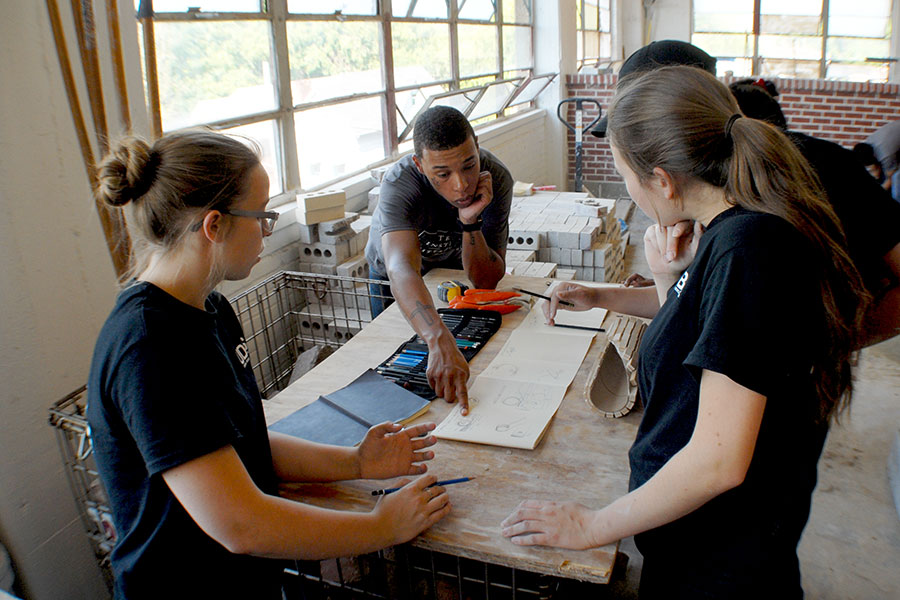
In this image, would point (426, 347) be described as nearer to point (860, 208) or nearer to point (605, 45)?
point (860, 208)

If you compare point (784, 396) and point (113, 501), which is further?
point (113, 501)

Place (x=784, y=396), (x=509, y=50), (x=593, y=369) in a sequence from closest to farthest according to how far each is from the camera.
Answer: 1. (x=784, y=396)
2. (x=593, y=369)
3. (x=509, y=50)

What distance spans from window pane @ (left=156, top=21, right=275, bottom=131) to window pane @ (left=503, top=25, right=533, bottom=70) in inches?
163

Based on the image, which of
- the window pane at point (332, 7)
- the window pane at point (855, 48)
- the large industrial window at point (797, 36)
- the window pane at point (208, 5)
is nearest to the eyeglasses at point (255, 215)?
the window pane at point (208, 5)

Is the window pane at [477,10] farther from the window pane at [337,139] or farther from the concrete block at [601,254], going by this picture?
the concrete block at [601,254]

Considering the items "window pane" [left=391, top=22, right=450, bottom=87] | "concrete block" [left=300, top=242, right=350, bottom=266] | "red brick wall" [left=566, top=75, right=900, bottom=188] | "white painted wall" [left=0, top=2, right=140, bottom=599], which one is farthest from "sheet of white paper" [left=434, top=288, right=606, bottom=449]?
"red brick wall" [left=566, top=75, right=900, bottom=188]

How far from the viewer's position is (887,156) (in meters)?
3.21

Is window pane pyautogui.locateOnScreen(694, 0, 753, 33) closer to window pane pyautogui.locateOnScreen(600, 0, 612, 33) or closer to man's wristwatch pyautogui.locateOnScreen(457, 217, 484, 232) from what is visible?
window pane pyautogui.locateOnScreen(600, 0, 612, 33)

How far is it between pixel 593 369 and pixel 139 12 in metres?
2.03

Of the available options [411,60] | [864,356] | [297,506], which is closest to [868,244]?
[297,506]

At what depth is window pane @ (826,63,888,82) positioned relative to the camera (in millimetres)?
11328

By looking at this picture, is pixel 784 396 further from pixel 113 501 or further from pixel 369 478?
pixel 113 501

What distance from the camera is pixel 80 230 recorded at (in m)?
1.92

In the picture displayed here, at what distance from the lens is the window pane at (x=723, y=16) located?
11938 millimetres
